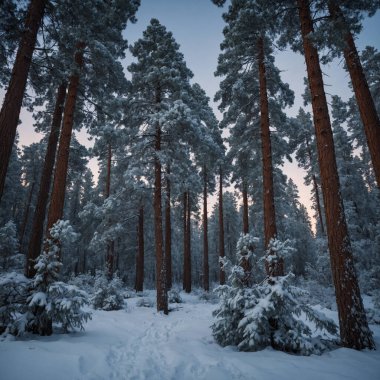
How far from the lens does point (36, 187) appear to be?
112 ft

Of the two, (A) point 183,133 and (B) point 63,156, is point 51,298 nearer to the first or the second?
(B) point 63,156

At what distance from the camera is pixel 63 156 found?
852 cm

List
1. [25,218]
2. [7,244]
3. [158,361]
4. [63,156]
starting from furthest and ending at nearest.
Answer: [25,218]
[7,244]
[63,156]
[158,361]

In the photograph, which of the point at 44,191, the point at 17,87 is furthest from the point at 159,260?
the point at 17,87

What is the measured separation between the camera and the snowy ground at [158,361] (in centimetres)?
406

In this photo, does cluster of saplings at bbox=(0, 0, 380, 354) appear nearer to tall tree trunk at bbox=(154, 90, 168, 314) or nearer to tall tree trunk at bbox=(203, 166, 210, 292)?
tall tree trunk at bbox=(154, 90, 168, 314)

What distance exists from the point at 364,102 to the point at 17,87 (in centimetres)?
1019

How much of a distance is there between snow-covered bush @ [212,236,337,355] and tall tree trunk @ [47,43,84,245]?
528 cm

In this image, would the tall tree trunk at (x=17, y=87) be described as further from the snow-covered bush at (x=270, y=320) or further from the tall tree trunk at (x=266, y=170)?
the tall tree trunk at (x=266, y=170)

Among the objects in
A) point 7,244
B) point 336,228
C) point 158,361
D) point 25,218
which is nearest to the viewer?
point 158,361

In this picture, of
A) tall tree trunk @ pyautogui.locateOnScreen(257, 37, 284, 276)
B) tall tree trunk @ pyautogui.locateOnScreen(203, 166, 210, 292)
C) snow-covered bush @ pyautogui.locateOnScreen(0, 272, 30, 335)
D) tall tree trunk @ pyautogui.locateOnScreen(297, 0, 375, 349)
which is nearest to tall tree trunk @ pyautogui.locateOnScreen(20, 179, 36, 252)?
tall tree trunk @ pyautogui.locateOnScreen(203, 166, 210, 292)

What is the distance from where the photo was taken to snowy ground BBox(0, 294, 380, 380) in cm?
406

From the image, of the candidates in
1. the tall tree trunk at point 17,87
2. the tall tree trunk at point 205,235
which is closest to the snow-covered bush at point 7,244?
the tall tree trunk at point 205,235

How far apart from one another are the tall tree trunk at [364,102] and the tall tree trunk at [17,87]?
28.4 ft
